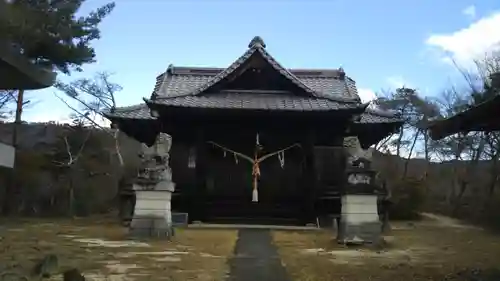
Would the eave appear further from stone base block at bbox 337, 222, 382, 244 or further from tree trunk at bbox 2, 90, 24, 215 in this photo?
tree trunk at bbox 2, 90, 24, 215

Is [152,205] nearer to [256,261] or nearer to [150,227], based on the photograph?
[150,227]

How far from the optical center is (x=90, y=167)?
2916 centimetres

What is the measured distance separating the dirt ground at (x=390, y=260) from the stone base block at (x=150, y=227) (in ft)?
8.67

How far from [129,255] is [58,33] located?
12.0 meters

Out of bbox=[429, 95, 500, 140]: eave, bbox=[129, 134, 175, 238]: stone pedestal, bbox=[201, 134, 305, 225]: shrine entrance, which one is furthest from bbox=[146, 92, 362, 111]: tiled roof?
bbox=[429, 95, 500, 140]: eave

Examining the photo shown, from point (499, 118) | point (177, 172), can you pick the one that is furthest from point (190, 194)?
point (499, 118)

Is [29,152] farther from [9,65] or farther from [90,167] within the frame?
[9,65]

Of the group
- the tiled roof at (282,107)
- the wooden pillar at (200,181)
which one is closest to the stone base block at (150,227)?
the wooden pillar at (200,181)

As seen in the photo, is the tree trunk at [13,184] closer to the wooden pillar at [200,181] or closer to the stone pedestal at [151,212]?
the wooden pillar at [200,181]

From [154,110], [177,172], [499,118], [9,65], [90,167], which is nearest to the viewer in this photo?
[9,65]

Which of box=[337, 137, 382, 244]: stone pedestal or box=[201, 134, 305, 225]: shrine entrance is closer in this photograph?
box=[337, 137, 382, 244]: stone pedestal

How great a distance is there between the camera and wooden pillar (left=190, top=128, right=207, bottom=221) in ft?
57.2

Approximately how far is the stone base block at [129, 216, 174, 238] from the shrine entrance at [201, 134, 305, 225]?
5.32 m

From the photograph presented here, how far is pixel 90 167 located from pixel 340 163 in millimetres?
16217
